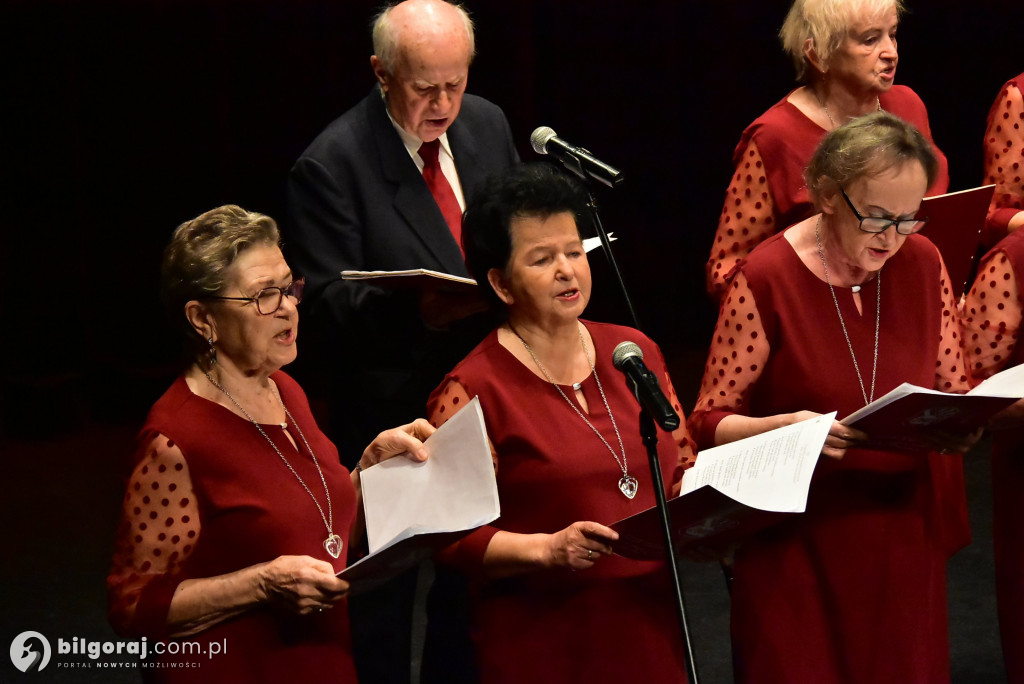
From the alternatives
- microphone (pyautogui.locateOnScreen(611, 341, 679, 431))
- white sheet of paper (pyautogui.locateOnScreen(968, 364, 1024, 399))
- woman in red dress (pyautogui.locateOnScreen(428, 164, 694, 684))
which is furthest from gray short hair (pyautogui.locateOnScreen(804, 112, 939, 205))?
microphone (pyautogui.locateOnScreen(611, 341, 679, 431))

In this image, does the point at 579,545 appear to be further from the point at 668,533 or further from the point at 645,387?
the point at 645,387

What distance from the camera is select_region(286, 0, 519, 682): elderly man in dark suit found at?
311cm

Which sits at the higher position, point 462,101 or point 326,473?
point 462,101

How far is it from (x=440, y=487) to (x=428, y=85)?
1.18 metres

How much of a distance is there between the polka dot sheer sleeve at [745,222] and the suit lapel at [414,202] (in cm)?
64

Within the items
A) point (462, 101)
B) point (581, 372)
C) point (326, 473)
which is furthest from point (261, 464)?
point (462, 101)

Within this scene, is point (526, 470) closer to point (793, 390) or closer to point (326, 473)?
point (326, 473)

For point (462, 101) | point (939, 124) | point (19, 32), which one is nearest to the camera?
point (462, 101)

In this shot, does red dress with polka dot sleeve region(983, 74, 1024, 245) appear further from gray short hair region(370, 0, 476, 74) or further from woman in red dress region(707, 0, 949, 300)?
gray short hair region(370, 0, 476, 74)

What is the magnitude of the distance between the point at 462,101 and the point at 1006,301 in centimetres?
143

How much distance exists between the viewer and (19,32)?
5742mm

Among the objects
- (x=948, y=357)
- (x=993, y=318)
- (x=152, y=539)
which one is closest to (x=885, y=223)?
(x=948, y=357)

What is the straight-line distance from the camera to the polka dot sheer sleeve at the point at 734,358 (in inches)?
105

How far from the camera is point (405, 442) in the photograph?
2.40 metres
